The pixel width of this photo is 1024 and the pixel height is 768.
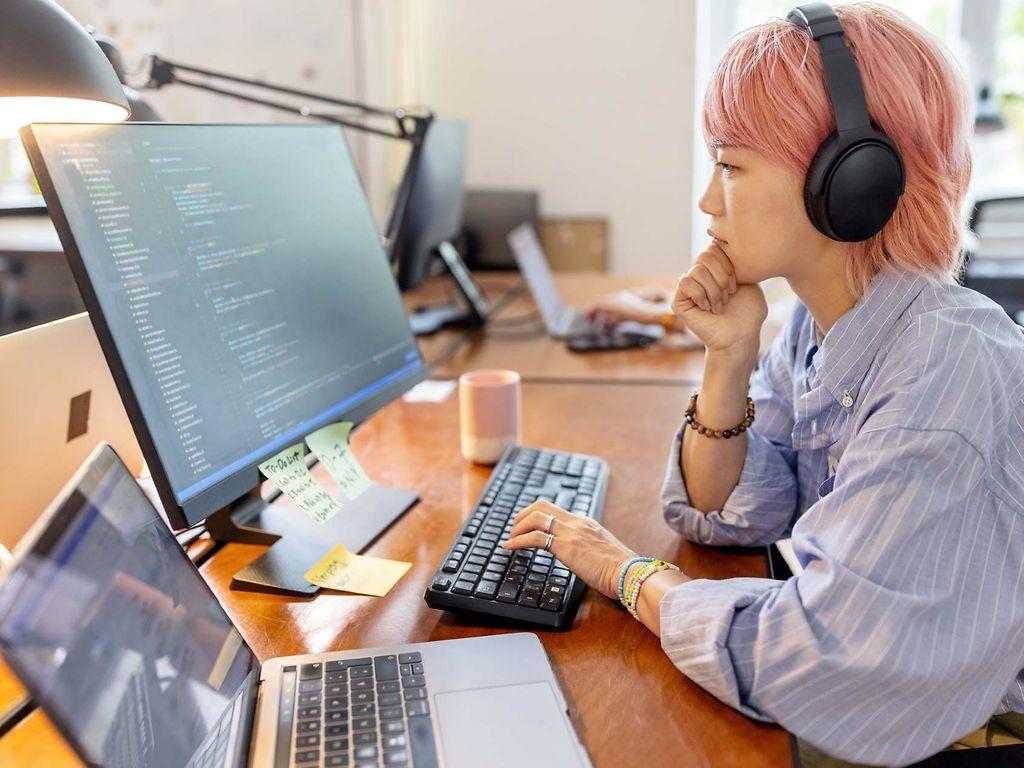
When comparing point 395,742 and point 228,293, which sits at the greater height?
point 228,293

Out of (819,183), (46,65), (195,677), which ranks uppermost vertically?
(46,65)

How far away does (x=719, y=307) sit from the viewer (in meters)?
1.04

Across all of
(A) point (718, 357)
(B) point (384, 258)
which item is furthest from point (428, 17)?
(A) point (718, 357)

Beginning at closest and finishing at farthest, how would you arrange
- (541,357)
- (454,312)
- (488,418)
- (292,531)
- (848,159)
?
(848,159), (292,531), (488,418), (541,357), (454,312)

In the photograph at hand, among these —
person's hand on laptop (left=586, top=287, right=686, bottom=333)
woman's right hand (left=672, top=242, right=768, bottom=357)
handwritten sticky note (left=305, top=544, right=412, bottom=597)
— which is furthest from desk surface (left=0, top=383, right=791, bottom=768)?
person's hand on laptop (left=586, top=287, right=686, bottom=333)

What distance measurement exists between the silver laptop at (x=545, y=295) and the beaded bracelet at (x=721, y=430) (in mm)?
862

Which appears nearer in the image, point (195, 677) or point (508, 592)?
point (195, 677)

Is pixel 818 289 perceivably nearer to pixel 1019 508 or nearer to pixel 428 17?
pixel 1019 508

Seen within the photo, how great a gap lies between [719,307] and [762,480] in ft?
0.67

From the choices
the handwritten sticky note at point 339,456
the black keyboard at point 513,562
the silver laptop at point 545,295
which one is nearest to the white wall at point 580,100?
the silver laptop at point 545,295

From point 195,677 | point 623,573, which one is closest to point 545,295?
point 623,573

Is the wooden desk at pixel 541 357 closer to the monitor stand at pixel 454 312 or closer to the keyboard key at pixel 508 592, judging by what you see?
the monitor stand at pixel 454 312

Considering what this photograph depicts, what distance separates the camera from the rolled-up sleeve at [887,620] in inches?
25.4

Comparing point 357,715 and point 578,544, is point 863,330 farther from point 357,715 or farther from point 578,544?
point 357,715
